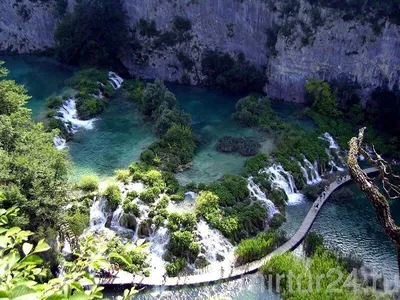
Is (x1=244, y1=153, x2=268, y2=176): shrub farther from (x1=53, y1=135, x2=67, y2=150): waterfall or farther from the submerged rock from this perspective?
(x1=53, y1=135, x2=67, y2=150): waterfall

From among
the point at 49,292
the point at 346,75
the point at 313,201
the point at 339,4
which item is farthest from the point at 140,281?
the point at 339,4

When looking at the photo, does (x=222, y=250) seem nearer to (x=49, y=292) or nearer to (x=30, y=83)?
(x=49, y=292)

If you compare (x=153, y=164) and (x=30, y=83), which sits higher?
(x=30, y=83)

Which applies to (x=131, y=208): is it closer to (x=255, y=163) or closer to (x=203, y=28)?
(x=255, y=163)

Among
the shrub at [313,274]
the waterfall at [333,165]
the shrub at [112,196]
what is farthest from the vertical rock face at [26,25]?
the shrub at [313,274]

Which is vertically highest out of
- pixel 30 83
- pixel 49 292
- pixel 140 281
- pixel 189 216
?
pixel 30 83

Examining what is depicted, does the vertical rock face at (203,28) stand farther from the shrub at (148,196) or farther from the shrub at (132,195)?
the shrub at (132,195)

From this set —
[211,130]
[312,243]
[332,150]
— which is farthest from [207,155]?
[312,243]
